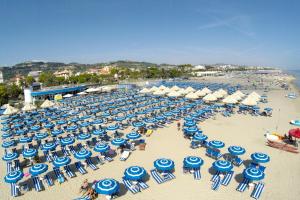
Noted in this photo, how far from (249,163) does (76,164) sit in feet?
32.1

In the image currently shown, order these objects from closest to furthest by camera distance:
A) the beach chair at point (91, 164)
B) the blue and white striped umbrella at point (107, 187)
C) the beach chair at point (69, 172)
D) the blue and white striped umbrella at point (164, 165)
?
the blue and white striped umbrella at point (107, 187) < the blue and white striped umbrella at point (164, 165) < the beach chair at point (69, 172) < the beach chair at point (91, 164)

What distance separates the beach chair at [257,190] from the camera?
9227mm

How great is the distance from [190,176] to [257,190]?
304 cm

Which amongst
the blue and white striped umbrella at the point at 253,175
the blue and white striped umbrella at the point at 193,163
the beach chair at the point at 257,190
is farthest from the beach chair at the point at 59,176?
the beach chair at the point at 257,190

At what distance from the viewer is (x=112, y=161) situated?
43.0ft

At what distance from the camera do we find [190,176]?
11.0 metres

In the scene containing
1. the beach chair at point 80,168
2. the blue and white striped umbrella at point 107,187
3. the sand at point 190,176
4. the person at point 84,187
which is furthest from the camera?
the beach chair at point 80,168

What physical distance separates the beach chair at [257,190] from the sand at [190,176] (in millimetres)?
196

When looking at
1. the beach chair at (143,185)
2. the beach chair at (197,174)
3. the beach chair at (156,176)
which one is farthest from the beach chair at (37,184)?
the beach chair at (197,174)

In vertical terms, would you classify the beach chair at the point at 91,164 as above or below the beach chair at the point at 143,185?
below

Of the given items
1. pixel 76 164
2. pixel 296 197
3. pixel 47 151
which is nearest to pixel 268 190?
pixel 296 197

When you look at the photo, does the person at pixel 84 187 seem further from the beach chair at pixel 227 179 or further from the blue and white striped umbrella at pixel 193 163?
the beach chair at pixel 227 179

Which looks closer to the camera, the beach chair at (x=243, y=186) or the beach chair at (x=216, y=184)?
the beach chair at (x=243, y=186)

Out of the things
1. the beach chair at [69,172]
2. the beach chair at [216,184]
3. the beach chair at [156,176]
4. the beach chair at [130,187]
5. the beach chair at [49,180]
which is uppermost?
the beach chair at [216,184]
